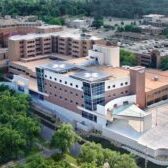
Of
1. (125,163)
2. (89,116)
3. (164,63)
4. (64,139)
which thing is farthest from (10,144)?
(164,63)

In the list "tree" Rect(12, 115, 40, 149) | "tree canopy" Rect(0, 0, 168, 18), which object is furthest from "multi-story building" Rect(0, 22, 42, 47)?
"tree canopy" Rect(0, 0, 168, 18)

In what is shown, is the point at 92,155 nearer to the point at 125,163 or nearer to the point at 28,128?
the point at 125,163

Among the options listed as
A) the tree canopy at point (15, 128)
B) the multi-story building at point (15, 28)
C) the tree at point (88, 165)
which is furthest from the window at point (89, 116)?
the multi-story building at point (15, 28)

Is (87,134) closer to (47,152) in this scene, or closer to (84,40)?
(47,152)

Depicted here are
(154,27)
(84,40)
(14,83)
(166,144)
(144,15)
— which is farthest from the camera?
(144,15)

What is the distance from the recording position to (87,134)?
1003 inches

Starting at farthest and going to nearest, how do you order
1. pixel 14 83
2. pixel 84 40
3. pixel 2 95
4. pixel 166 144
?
pixel 84 40
pixel 14 83
pixel 2 95
pixel 166 144

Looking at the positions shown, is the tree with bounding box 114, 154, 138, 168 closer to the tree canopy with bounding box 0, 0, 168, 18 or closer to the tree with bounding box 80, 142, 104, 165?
the tree with bounding box 80, 142, 104, 165

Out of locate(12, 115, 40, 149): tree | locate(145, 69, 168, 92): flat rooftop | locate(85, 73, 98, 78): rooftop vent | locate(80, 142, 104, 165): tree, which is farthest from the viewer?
locate(145, 69, 168, 92): flat rooftop

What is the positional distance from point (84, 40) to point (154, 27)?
21561 millimetres

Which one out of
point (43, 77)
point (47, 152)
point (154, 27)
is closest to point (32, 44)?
point (43, 77)

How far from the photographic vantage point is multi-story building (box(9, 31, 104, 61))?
34875 mm

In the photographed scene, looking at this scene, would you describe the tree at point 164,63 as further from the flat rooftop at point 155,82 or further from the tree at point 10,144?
the tree at point 10,144

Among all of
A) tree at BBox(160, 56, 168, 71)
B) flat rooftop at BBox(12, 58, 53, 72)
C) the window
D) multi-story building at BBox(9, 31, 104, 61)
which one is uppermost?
multi-story building at BBox(9, 31, 104, 61)
